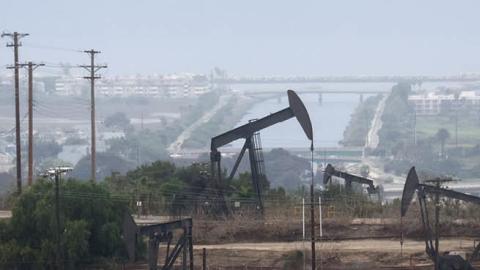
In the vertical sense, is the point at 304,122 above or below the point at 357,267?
above

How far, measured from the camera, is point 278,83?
17312 centimetres

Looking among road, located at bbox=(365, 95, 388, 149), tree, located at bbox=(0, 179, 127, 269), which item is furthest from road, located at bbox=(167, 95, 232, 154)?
tree, located at bbox=(0, 179, 127, 269)

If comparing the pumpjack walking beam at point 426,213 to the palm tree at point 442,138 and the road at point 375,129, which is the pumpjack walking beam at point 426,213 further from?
the road at point 375,129

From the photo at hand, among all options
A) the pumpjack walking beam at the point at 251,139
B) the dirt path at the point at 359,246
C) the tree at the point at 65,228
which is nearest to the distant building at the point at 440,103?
the pumpjack walking beam at the point at 251,139

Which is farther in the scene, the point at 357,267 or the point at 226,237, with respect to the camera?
the point at 226,237

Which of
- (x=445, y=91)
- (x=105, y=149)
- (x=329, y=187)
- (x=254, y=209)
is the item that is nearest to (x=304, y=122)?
(x=254, y=209)

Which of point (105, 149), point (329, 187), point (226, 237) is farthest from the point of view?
point (105, 149)

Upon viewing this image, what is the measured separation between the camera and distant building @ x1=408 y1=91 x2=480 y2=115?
393 feet

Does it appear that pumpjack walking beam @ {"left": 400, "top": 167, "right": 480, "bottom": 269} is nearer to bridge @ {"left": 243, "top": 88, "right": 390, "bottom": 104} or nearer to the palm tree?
the palm tree

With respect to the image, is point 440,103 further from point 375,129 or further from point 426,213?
point 426,213

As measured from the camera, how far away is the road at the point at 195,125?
9812 cm

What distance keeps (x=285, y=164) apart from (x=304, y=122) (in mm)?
42822

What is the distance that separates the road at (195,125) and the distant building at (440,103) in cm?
1600

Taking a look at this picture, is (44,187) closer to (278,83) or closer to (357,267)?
(357,267)
